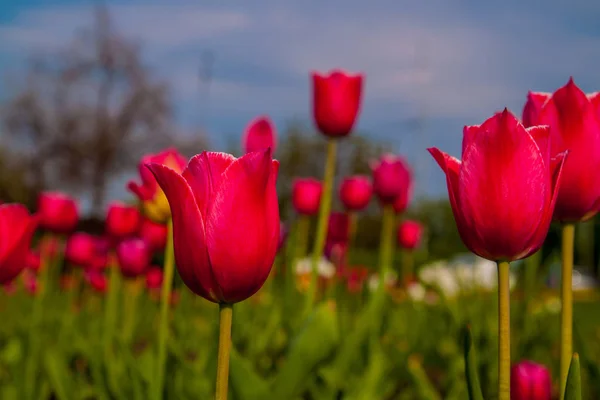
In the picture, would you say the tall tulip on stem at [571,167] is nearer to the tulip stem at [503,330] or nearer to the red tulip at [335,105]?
the tulip stem at [503,330]

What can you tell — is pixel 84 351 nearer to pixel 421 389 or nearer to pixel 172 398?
pixel 172 398

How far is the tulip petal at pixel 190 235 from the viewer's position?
764 mm

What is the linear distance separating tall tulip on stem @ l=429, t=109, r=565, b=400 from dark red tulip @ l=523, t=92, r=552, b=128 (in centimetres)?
20

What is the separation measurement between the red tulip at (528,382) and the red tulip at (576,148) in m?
0.33

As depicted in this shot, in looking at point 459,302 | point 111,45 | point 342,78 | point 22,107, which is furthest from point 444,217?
point 342,78

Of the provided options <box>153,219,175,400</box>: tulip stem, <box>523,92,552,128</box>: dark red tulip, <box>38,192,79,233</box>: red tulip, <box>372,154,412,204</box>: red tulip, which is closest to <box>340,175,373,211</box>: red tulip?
<box>372,154,412,204</box>: red tulip

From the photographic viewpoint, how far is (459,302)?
3.52 metres

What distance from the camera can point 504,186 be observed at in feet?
2.56

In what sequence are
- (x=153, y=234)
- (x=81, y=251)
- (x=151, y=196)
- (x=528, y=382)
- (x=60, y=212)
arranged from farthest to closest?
1. (x=81, y=251)
2. (x=60, y=212)
3. (x=153, y=234)
4. (x=151, y=196)
5. (x=528, y=382)

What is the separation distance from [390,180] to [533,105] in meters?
1.59

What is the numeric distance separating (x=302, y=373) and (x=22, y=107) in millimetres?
28457

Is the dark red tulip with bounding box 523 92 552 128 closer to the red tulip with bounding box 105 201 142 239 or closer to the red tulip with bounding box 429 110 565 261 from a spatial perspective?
the red tulip with bounding box 429 110 565 261

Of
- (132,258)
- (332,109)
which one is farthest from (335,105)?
(132,258)

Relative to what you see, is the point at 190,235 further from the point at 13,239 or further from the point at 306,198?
the point at 306,198
